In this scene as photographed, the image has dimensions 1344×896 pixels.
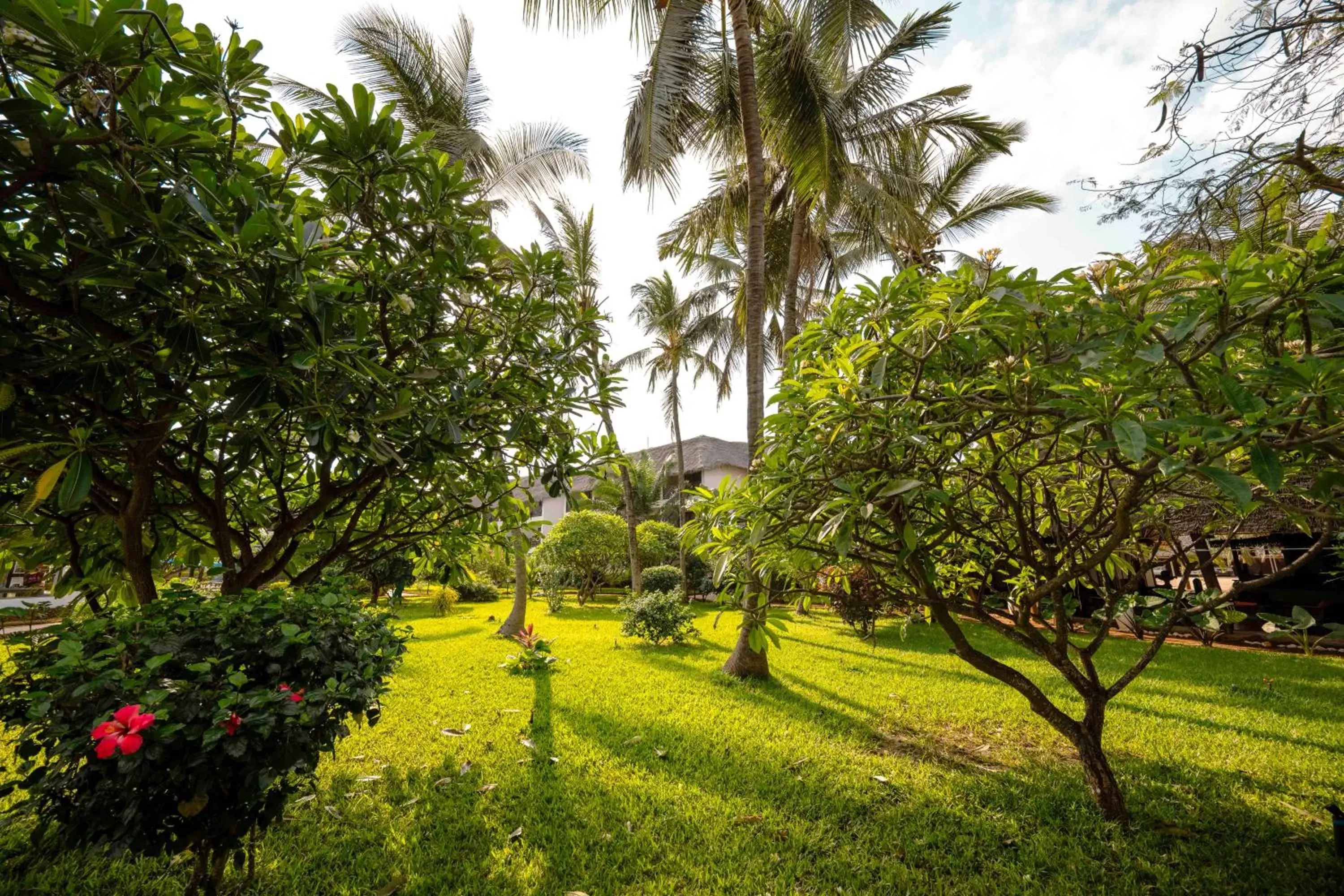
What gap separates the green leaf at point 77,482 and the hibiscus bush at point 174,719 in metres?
0.59

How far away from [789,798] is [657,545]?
568 inches

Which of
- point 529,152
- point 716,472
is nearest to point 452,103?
point 529,152

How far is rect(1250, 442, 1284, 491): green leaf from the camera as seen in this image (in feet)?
4.19

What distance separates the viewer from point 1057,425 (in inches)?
75.9

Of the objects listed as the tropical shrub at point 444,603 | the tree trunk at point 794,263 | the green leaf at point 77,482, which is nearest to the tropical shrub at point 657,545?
the tropical shrub at point 444,603

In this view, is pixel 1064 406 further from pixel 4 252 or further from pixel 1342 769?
pixel 1342 769

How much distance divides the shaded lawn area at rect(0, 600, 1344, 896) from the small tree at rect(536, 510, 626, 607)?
9284 millimetres

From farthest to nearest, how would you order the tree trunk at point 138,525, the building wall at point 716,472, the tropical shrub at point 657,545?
the building wall at point 716,472, the tropical shrub at point 657,545, the tree trunk at point 138,525

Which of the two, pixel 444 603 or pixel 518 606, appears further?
pixel 444 603

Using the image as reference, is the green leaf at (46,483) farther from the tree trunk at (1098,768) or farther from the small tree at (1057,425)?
the tree trunk at (1098,768)

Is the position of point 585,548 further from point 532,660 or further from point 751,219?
point 751,219

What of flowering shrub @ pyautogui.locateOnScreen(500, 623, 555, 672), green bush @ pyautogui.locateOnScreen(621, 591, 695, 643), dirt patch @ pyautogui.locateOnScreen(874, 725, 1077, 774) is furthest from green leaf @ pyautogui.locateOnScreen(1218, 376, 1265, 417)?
green bush @ pyautogui.locateOnScreen(621, 591, 695, 643)

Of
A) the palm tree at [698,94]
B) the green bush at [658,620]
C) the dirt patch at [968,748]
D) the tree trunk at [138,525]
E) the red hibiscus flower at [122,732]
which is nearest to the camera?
the red hibiscus flower at [122,732]

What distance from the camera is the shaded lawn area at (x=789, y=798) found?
99.6 inches
